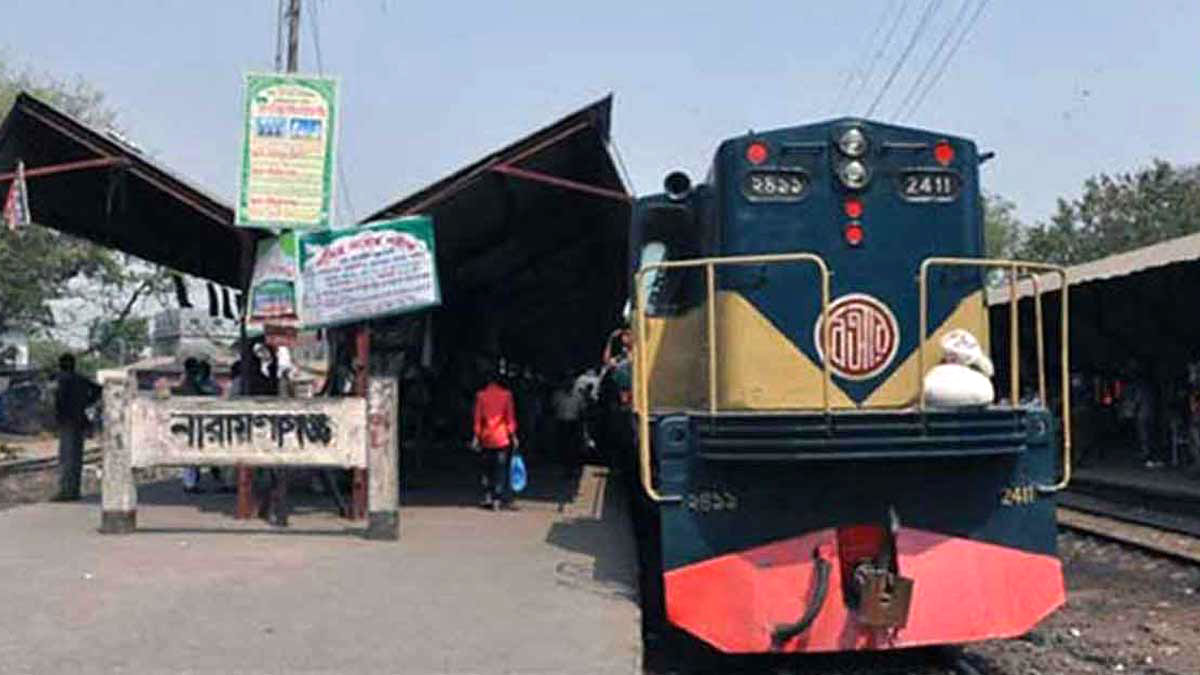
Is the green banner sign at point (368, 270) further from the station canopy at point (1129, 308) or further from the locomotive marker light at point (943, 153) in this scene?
the station canopy at point (1129, 308)

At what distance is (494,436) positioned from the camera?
48.5ft

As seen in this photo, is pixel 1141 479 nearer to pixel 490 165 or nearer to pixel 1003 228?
pixel 490 165

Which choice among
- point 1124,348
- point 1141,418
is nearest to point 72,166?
point 1124,348

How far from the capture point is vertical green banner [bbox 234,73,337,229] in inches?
500

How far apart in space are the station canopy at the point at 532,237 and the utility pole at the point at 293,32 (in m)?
5.39

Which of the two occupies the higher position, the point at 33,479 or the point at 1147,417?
the point at 1147,417

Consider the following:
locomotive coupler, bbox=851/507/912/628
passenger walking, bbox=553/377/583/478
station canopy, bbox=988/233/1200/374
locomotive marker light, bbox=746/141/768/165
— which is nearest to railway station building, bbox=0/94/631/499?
passenger walking, bbox=553/377/583/478

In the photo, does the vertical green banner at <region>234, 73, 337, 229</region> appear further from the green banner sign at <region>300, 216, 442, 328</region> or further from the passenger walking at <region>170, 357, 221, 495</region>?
the passenger walking at <region>170, 357, 221, 495</region>

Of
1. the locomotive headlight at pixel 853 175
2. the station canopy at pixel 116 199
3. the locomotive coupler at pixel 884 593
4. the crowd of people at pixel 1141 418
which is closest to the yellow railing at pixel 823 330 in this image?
the locomotive headlight at pixel 853 175

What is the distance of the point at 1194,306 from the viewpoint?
72.1 feet

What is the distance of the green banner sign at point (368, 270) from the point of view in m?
13.4

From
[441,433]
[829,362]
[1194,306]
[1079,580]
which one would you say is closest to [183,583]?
[829,362]

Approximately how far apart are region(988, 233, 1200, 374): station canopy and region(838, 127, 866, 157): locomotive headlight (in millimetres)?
10163

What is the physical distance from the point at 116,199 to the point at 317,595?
753 centimetres
